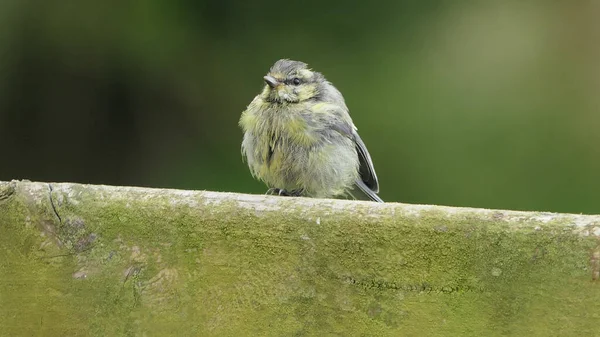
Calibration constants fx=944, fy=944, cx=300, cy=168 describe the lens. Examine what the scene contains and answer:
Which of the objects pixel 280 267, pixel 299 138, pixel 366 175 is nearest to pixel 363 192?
pixel 366 175

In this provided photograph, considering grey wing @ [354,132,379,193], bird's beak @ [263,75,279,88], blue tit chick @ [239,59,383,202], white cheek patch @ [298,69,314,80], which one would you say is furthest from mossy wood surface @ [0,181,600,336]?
grey wing @ [354,132,379,193]

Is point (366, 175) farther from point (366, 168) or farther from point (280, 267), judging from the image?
point (280, 267)

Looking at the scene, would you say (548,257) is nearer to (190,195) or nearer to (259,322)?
(259,322)

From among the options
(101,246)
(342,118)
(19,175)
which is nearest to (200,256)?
(101,246)

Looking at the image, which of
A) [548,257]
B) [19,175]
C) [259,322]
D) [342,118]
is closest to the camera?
[548,257]

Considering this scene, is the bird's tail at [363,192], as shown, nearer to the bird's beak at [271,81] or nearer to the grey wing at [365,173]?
the grey wing at [365,173]

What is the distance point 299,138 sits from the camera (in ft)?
11.2

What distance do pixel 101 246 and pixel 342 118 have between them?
199 centimetres

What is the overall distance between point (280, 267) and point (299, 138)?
5.78 ft

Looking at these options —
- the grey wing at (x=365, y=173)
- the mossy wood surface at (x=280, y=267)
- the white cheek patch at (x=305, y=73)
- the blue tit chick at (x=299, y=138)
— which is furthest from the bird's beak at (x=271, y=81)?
the mossy wood surface at (x=280, y=267)

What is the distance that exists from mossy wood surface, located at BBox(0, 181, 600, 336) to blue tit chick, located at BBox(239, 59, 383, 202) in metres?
1.67

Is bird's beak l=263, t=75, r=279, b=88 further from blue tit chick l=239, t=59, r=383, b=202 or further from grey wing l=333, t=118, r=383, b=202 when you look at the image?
grey wing l=333, t=118, r=383, b=202

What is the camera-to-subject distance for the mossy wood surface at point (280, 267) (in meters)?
1.54

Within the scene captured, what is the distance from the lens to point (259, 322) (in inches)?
65.2
